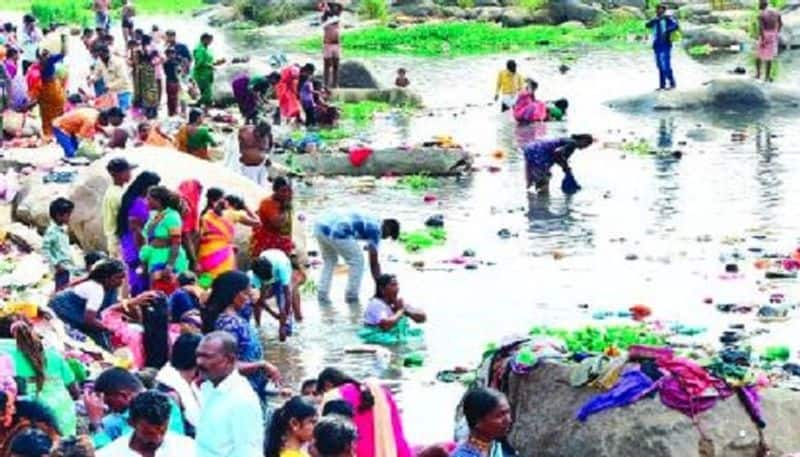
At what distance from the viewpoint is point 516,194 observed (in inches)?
869

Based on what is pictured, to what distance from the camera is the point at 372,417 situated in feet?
31.1

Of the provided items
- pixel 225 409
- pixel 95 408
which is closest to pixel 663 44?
pixel 95 408

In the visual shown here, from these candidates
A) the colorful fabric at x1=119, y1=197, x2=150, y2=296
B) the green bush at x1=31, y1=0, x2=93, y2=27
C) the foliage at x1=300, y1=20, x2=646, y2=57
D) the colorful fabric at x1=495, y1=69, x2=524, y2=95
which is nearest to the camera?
the colorful fabric at x1=119, y1=197, x2=150, y2=296

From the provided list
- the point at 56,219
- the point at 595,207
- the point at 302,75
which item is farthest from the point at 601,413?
the point at 302,75

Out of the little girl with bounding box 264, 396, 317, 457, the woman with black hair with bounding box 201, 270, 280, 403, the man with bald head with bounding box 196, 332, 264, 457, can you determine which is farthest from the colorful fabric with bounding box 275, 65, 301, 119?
the little girl with bounding box 264, 396, 317, 457

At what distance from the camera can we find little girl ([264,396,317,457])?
8.55 meters

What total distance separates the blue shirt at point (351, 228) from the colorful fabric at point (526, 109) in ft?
39.1

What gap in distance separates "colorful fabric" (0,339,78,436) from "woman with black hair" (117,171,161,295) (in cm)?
449

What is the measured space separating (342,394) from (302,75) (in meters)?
18.1

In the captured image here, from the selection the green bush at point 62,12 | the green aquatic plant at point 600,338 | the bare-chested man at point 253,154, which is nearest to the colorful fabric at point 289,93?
the bare-chested man at point 253,154

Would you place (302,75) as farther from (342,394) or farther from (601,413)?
(342,394)

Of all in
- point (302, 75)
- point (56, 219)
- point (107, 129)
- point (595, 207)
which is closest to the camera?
point (56, 219)

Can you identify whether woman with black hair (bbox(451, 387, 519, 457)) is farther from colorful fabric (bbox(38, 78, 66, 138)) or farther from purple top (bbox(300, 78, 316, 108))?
purple top (bbox(300, 78, 316, 108))

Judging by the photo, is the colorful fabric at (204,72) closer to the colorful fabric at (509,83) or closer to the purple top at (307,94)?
the purple top at (307,94)
